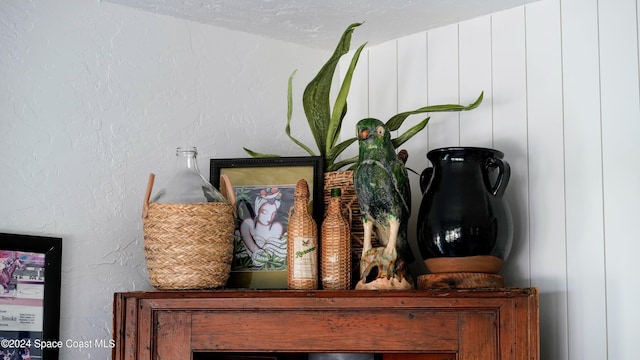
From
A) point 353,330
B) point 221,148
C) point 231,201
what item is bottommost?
point 353,330

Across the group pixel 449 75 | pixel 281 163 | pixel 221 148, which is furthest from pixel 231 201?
pixel 449 75

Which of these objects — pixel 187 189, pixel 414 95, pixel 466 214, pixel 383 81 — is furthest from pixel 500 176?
pixel 187 189

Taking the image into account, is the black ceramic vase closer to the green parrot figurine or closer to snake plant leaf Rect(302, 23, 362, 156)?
the green parrot figurine

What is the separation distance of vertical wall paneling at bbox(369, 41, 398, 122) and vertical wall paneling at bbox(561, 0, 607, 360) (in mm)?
542

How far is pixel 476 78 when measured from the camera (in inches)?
89.1

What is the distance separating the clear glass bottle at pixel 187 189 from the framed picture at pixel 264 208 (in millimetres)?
111

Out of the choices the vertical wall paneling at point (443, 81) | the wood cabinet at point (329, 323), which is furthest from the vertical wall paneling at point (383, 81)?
the wood cabinet at point (329, 323)

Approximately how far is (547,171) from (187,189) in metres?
0.87

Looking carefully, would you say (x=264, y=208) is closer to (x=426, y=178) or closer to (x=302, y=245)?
(x=302, y=245)

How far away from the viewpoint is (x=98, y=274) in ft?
6.94

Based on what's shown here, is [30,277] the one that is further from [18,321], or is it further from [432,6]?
[432,6]

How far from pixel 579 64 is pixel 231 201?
90 cm

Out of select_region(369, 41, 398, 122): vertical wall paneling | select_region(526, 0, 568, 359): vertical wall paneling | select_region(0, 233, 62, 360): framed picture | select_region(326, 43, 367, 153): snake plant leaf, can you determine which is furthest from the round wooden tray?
select_region(0, 233, 62, 360): framed picture

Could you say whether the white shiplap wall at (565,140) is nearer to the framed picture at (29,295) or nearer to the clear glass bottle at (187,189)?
the clear glass bottle at (187,189)
